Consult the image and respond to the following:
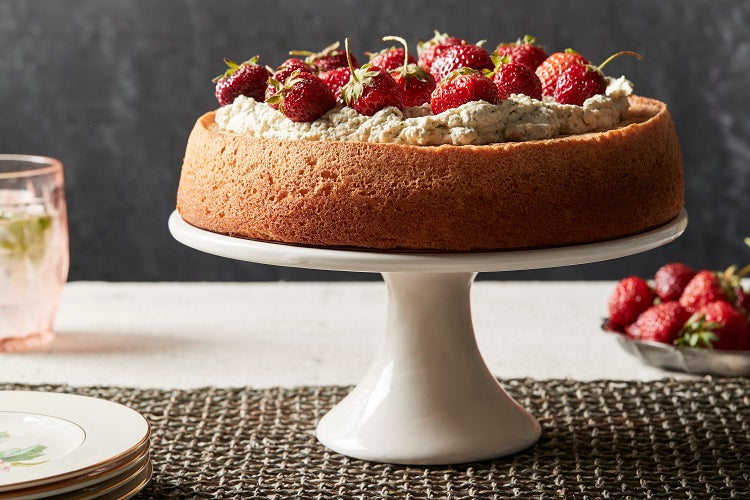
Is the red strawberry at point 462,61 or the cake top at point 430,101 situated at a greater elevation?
the red strawberry at point 462,61

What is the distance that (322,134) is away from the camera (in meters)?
1.39

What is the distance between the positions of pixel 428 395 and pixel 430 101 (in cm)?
43

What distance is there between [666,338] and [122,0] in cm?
223

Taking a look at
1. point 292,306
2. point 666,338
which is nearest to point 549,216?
point 666,338

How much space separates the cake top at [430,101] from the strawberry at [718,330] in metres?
0.47

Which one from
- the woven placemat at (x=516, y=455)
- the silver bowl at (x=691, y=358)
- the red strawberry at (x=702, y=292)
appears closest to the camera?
the woven placemat at (x=516, y=455)

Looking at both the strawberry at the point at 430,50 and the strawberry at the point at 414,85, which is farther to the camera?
the strawberry at the point at 430,50

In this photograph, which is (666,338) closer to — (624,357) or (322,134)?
(624,357)

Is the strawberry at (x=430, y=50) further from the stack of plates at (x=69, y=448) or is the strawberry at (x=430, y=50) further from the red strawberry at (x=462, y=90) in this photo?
the stack of plates at (x=69, y=448)

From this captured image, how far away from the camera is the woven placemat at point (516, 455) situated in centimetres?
141

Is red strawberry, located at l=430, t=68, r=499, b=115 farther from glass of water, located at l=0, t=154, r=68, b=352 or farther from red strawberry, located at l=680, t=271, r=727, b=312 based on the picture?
glass of water, located at l=0, t=154, r=68, b=352

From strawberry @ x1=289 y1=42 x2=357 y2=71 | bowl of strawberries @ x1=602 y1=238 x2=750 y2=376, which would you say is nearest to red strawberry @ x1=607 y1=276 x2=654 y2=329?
bowl of strawberries @ x1=602 y1=238 x2=750 y2=376

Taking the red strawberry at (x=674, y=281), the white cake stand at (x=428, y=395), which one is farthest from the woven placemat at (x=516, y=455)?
the red strawberry at (x=674, y=281)

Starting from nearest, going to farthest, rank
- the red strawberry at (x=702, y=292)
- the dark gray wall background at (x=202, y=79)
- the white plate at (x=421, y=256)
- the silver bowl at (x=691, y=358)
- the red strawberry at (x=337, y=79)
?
the white plate at (x=421, y=256)
the red strawberry at (x=337, y=79)
the silver bowl at (x=691, y=358)
the red strawberry at (x=702, y=292)
the dark gray wall background at (x=202, y=79)
